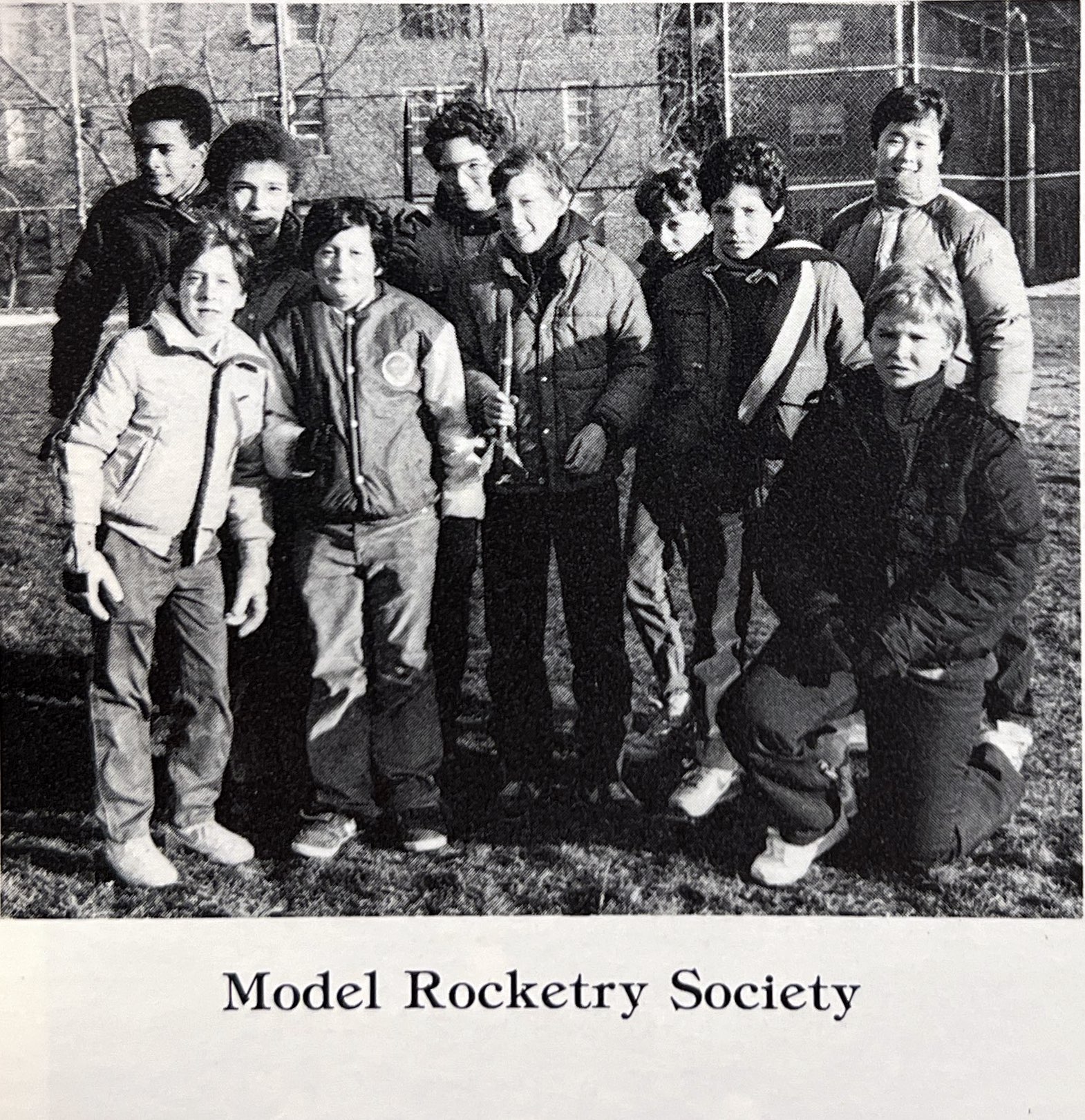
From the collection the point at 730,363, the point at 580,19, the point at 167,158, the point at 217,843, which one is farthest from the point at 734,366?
the point at 217,843

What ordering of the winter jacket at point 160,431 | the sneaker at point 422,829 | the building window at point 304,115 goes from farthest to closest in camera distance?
the building window at point 304,115, the sneaker at point 422,829, the winter jacket at point 160,431

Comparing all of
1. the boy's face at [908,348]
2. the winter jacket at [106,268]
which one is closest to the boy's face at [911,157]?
the boy's face at [908,348]

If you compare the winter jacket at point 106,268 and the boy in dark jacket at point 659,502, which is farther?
the winter jacket at point 106,268

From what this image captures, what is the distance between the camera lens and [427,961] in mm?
3162

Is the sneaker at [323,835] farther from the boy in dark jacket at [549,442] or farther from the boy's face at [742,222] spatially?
the boy's face at [742,222]

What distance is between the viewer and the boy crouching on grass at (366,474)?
3.03 meters

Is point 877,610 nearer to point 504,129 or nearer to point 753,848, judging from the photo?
point 753,848

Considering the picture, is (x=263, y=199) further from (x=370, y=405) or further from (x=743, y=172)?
(x=743, y=172)

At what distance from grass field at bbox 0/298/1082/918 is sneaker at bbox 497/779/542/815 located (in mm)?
37

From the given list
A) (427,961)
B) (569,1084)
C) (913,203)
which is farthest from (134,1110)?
(913,203)

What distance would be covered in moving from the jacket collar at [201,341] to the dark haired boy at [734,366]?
3.31 ft

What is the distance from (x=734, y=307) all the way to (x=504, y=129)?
2.44ft

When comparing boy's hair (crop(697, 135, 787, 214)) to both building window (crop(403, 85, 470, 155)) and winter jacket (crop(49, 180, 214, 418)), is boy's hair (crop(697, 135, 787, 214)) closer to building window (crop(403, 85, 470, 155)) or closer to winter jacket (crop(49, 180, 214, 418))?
building window (crop(403, 85, 470, 155))

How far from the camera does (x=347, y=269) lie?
119 inches
